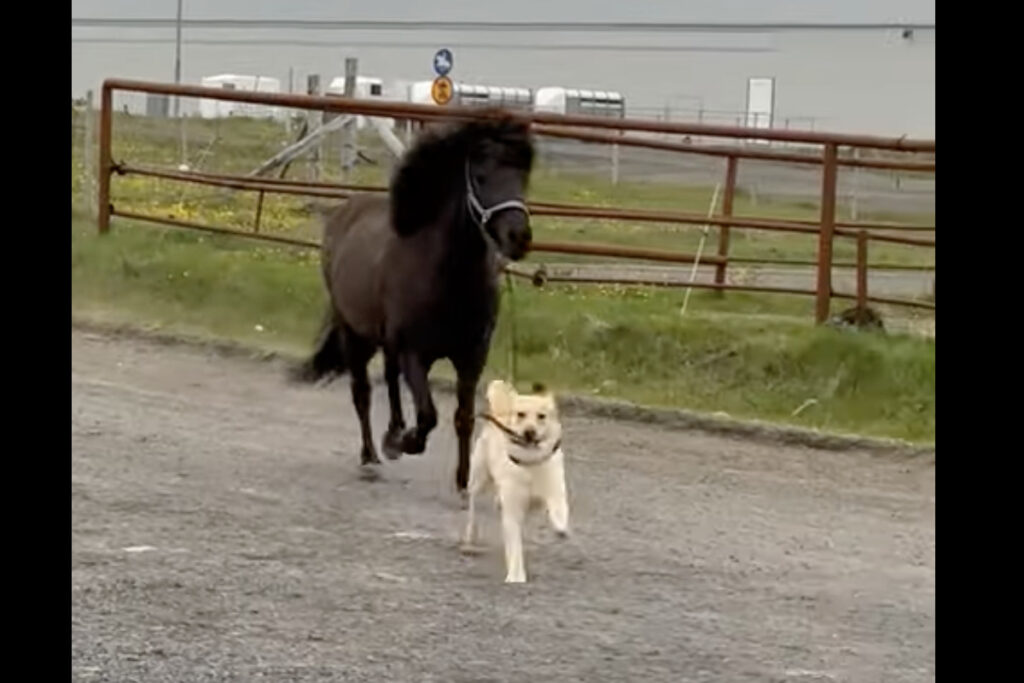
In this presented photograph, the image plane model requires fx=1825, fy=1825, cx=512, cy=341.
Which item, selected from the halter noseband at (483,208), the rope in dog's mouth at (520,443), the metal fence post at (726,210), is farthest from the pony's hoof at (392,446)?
the metal fence post at (726,210)

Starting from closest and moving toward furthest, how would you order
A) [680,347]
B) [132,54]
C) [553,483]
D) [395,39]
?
1. [553,483]
2. [680,347]
3. [132,54]
4. [395,39]

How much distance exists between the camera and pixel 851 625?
494 cm

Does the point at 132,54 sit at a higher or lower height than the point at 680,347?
higher

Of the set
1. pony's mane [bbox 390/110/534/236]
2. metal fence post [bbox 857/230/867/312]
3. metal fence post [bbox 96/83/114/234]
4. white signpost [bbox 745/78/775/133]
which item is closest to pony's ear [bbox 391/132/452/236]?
pony's mane [bbox 390/110/534/236]

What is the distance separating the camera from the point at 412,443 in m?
6.50

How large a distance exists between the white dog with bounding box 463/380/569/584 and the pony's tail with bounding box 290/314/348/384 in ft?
7.52

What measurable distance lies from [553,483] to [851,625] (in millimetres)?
945

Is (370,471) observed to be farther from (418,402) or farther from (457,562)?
(457,562)

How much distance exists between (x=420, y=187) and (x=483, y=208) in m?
0.52

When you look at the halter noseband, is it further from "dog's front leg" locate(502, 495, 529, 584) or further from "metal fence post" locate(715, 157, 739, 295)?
"metal fence post" locate(715, 157, 739, 295)

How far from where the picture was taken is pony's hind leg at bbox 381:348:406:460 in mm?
6711

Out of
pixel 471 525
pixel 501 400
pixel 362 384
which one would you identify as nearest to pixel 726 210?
pixel 362 384
